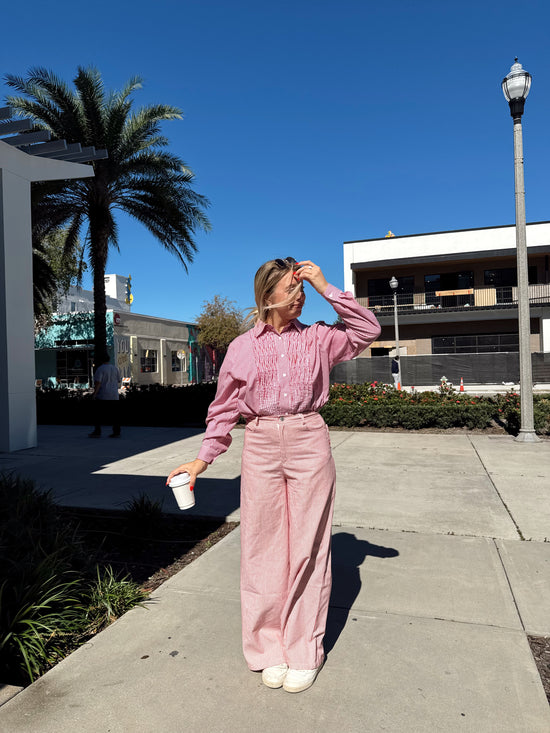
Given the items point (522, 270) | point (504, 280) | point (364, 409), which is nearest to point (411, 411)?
point (364, 409)

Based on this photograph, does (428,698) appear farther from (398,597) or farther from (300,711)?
(398,597)

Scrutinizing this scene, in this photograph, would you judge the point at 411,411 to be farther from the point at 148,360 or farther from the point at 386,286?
the point at 148,360

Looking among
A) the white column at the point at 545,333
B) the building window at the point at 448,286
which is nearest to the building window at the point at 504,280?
the building window at the point at 448,286

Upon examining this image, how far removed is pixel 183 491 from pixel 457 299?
30739 millimetres

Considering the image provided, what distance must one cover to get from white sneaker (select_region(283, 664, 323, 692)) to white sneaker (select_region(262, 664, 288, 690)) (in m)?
0.03

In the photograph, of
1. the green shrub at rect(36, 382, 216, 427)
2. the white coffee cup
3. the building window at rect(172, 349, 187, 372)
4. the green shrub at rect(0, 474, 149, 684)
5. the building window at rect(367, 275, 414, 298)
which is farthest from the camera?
the building window at rect(172, 349, 187, 372)

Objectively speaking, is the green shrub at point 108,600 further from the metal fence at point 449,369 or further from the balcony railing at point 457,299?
the balcony railing at point 457,299

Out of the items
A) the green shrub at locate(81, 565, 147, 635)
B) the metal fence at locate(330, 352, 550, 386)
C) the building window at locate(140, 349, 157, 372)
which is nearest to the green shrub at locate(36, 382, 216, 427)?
the green shrub at locate(81, 565, 147, 635)

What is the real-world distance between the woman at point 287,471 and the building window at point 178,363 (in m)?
35.6

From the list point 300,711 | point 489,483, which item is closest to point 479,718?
point 300,711

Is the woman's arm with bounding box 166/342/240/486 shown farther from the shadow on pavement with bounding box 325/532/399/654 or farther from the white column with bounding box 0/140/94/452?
the white column with bounding box 0/140/94/452

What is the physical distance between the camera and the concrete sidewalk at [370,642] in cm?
203

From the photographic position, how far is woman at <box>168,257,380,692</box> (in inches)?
87.7

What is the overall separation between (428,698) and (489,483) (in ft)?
13.6
